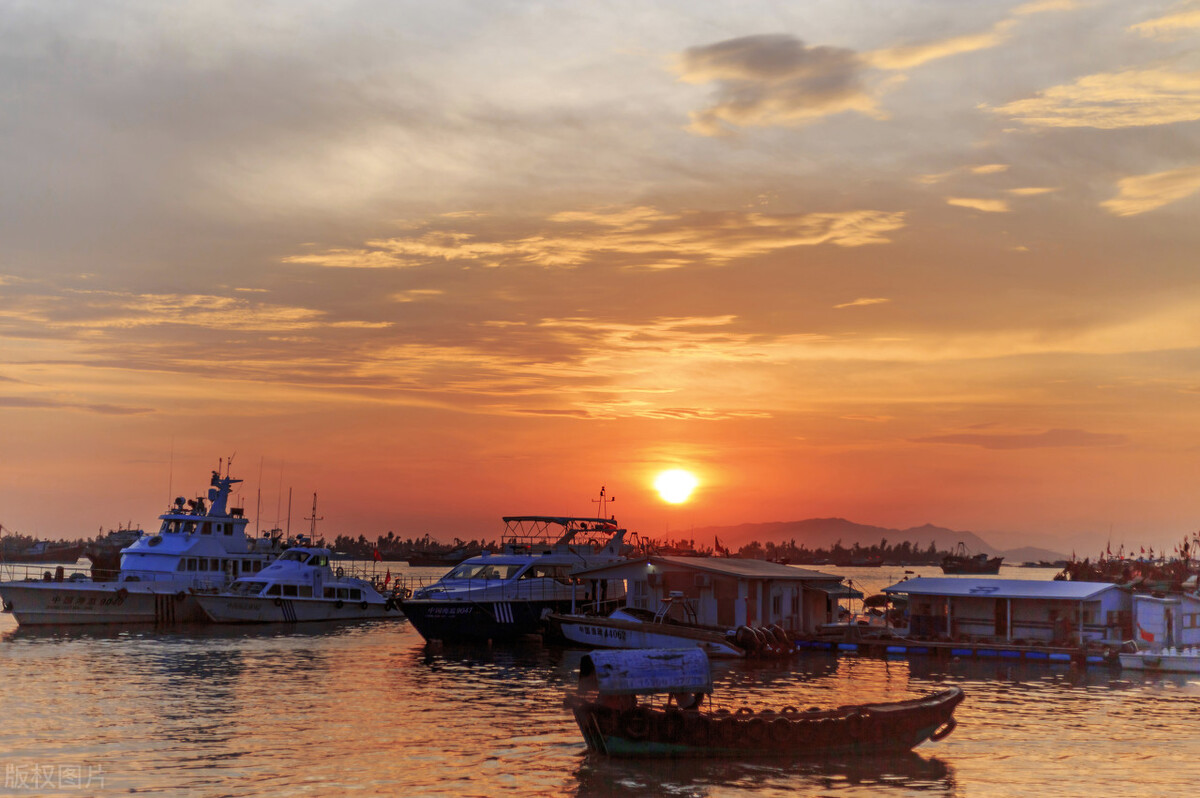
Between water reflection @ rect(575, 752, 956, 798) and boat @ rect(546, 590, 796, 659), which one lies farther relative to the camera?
boat @ rect(546, 590, 796, 659)

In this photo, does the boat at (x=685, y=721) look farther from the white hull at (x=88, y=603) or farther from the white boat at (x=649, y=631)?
the white hull at (x=88, y=603)

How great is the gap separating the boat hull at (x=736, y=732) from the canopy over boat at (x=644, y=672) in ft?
1.97

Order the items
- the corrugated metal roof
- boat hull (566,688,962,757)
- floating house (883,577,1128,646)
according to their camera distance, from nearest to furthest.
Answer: boat hull (566,688,962,757), the corrugated metal roof, floating house (883,577,1128,646)

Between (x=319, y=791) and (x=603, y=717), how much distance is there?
23.6 ft

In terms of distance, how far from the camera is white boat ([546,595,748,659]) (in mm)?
47094

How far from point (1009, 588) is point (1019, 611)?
4.00 ft

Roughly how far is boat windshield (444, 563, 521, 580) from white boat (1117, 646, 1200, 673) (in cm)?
3073

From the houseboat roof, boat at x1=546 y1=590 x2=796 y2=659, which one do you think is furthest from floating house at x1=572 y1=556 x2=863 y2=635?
boat at x1=546 y1=590 x2=796 y2=659

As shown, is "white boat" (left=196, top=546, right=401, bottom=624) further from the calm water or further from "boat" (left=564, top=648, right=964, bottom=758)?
"boat" (left=564, top=648, right=964, bottom=758)

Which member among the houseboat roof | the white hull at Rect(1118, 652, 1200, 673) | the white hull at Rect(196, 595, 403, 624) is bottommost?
the white hull at Rect(196, 595, 403, 624)

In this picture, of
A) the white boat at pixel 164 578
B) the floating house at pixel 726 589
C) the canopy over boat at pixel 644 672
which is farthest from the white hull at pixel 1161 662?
the white boat at pixel 164 578

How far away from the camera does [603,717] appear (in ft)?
87.8

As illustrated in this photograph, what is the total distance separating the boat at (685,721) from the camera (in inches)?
1048

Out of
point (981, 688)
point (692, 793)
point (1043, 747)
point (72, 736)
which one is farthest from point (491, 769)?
point (981, 688)
